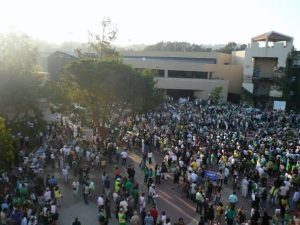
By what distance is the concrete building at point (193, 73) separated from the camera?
5236 centimetres

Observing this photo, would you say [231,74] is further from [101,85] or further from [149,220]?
[149,220]

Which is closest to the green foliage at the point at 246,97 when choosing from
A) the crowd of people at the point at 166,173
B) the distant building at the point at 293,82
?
the distant building at the point at 293,82

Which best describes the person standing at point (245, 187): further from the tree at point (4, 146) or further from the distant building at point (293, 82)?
the distant building at point (293, 82)

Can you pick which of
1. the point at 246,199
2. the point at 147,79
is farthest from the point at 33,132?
the point at 246,199

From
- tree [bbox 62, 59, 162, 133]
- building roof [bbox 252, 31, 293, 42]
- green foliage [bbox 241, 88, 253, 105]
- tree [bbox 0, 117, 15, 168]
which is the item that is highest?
building roof [bbox 252, 31, 293, 42]

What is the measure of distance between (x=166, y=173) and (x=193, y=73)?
A: 36.3 metres

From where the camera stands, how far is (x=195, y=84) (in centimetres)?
5247

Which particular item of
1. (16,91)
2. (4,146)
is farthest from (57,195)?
(16,91)

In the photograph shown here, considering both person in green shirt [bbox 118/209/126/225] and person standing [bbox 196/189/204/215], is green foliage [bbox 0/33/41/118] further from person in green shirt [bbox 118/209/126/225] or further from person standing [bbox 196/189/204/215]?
person standing [bbox 196/189/204/215]

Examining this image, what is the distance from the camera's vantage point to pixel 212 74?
182 ft

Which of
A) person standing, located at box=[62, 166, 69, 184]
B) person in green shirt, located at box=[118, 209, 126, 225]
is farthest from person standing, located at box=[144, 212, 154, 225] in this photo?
person standing, located at box=[62, 166, 69, 184]

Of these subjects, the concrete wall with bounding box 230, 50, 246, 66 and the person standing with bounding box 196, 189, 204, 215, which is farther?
the concrete wall with bounding box 230, 50, 246, 66

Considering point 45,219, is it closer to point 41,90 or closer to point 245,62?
point 41,90

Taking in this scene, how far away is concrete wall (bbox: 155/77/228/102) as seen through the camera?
171 ft
